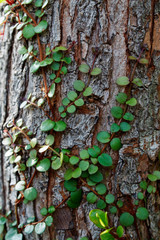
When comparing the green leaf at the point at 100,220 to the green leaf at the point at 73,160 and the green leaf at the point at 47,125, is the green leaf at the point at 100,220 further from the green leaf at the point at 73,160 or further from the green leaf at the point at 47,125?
the green leaf at the point at 47,125

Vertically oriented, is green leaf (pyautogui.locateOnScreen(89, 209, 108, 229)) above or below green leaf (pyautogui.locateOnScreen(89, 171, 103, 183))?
below

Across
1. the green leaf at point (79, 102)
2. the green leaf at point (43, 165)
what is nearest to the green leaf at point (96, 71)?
the green leaf at point (79, 102)

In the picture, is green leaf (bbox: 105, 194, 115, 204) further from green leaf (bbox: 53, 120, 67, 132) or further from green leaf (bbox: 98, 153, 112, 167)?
green leaf (bbox: 53, 120, 67, 132)

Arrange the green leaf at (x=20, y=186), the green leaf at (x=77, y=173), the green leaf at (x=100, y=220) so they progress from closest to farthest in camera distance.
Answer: the green leaf at (x=100, y=220), the green leaf at (x=77, y=173), the green leaf at (x=20, y=186)

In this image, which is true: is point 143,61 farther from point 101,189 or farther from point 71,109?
point 101,189

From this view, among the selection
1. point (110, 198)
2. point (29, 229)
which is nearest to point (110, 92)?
point (110, 198)

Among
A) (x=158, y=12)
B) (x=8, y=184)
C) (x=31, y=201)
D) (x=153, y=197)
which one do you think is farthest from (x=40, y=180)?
(x=158, y=12)

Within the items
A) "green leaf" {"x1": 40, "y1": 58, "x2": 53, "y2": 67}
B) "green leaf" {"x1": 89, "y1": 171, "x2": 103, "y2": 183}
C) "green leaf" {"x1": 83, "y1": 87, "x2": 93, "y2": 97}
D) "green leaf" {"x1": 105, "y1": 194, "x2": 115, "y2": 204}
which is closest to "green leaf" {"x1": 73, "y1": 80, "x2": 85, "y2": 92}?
"green leaf" {"x1": 83, "y1": 87, "x2": 93, "y2": 97}
